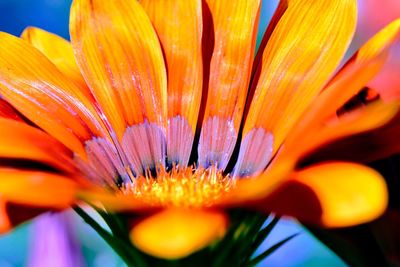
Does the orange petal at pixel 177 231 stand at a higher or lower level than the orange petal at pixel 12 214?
lower

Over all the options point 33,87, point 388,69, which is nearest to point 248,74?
point 33,87

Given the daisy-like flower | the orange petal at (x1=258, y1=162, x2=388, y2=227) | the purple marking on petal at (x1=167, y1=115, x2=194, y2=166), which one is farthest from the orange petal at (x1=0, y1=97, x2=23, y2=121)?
the orange petal at (x1=258, y1=162, x2=388, y2=227)

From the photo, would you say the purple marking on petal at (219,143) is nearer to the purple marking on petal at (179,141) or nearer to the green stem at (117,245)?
the purple marking on petal at (179,141)

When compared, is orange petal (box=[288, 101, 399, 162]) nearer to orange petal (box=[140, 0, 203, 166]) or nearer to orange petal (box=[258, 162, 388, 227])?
orange petal (box=[258, 162, 388, 227])

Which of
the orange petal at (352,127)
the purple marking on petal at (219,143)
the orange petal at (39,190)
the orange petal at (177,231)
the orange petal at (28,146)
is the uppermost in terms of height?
the orange petal at (28,146)

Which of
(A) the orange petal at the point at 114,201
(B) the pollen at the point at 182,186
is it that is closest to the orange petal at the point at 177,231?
(A) the orange petal at the point at 114,201

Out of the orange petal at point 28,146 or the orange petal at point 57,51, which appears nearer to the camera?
the orange petal at point 28,146

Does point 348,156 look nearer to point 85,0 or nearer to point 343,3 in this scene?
point 343,3
